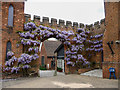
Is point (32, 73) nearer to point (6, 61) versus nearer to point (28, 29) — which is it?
point (6, 61)

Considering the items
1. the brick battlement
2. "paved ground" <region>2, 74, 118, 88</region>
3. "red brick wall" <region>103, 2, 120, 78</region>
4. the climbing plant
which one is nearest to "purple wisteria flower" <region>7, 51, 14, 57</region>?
the climbing plant

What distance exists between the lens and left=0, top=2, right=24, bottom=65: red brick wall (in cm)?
955

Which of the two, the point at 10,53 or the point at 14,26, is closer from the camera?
the point at 10,53

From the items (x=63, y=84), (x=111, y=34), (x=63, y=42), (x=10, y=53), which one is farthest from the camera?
(x=63, y=42)

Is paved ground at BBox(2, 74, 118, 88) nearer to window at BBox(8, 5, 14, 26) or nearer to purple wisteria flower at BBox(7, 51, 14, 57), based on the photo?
purple wisteria flower at BBox(7, 51, 14, 57)

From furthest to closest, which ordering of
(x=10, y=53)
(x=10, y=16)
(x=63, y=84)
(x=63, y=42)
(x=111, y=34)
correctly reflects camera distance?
(x=63, y=42), (x=10, y=16), (x=10, y=53), (x=111, y=34), (x=63, y=84)

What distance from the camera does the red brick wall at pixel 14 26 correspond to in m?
9.55

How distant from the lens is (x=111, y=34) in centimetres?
901

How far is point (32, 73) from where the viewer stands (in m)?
10.6

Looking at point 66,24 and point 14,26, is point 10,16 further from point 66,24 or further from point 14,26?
point 66,24

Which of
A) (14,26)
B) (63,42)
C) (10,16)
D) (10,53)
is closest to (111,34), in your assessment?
(63,42)

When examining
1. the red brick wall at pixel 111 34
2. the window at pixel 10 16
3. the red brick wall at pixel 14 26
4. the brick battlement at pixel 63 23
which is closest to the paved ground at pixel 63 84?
the red brick wall at pixel 111 34

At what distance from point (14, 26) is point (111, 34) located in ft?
28.4

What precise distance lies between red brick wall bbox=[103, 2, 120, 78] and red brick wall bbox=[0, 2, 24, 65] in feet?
25.3
